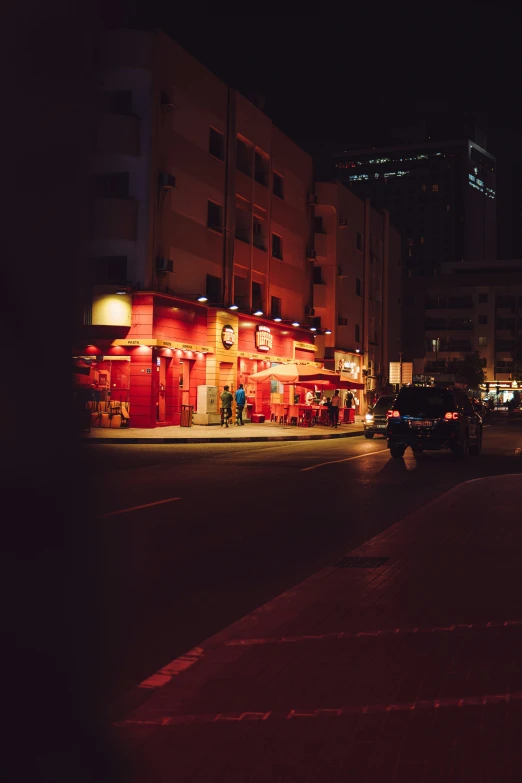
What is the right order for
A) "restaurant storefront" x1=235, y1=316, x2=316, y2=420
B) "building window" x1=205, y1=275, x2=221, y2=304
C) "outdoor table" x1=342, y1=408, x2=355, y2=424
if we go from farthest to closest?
"outdoor table" x1=342, y1=408, x2=355, y2=424
"restaurant storefront" x1=235, y1=316, x2=316, y2=420
"building window" x1=205, y1=275, x2=221, y2=304

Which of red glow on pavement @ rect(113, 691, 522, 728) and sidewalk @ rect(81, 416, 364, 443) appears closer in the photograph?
red glow on pavement @ rect(113, 691, 522, 728)

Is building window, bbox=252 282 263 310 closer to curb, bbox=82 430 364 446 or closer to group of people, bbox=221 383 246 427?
group of people, bbox=221 383 246 427

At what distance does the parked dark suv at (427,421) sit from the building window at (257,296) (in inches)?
1001

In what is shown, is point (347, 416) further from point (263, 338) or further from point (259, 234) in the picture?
point (259, 234)

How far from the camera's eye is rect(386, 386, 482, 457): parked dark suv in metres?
22.1

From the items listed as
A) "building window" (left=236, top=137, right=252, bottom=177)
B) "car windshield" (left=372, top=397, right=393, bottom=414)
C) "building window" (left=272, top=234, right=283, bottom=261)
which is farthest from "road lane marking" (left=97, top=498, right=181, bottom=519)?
"building window" (left=272, top=234, right=283, bottom=261)

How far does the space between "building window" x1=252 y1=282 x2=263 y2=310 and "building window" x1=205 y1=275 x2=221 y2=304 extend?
5352 millimetres

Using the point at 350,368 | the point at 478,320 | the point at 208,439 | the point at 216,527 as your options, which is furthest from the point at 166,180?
the point at 478,320

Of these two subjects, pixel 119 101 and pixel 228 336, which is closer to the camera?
pixel 119 101

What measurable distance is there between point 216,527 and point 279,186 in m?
42.3

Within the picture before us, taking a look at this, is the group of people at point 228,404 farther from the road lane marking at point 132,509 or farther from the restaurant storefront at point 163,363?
the road lane marking at point 132,509

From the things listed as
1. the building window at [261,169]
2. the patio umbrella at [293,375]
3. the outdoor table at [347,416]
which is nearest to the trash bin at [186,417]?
the patio umbrella at [293,375]

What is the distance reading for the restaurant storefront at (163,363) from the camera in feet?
116

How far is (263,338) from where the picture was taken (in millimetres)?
46438
